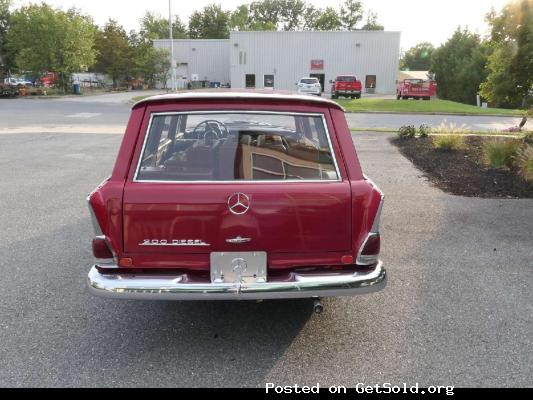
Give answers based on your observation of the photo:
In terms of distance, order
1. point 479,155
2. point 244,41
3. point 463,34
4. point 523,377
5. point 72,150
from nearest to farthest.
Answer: point 523,377 → point 479,155 → point 72,150 → point 244,41 → point 463,34

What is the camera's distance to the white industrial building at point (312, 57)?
154 feet

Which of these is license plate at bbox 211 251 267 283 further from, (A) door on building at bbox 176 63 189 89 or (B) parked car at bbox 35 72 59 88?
(A) door on building at bbox 176 63 189 89

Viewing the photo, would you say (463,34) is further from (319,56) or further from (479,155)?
(479,155)

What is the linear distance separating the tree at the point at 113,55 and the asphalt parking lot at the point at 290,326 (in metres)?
53.5

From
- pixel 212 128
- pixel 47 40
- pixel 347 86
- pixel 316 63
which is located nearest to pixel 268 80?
pixel 316 63

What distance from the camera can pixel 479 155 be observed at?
412 inches

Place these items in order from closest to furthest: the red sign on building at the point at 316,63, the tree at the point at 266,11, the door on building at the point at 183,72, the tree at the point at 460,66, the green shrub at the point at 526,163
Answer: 1. the green shrub at the point at 526,163
2. the tree at the point at 460,66
3. the red sign on building at the point at 316,63
4. the door on building at the point at 183,72
5. the tree at the point at 266,11

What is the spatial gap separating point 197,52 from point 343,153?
55.2 m

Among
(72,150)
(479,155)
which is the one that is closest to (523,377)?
(479,155)

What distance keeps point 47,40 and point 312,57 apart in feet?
82.5

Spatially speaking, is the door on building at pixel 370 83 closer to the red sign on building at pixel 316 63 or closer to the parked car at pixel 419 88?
the red sign on building at pixel 316 63

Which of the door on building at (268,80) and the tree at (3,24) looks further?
the door on building at (268,80)

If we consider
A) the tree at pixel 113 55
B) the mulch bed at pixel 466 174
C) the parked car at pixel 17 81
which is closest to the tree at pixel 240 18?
the tree at pixel 113 55

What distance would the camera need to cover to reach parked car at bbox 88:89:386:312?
2877mm
